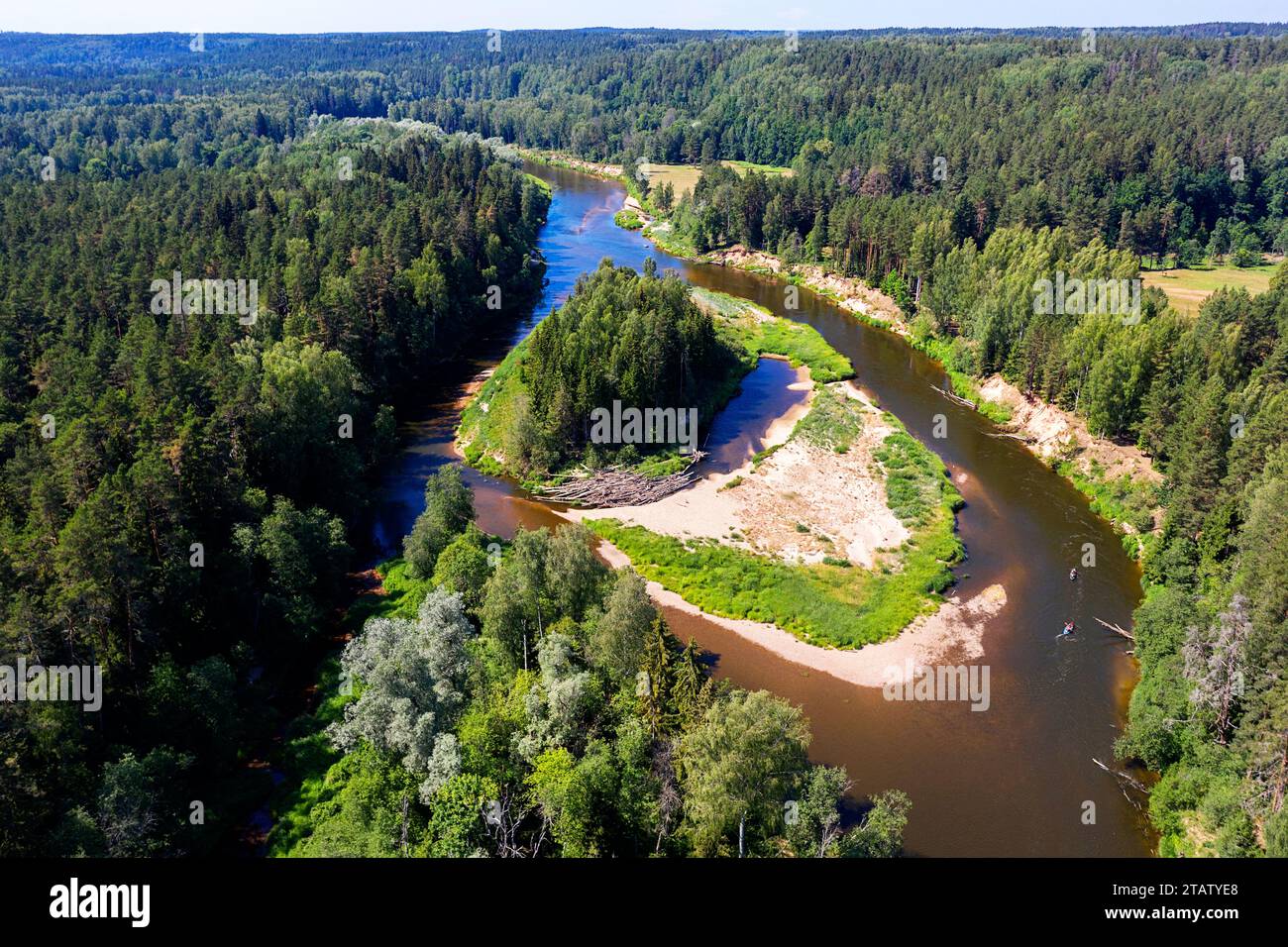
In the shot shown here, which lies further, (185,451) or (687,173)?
(687,173)

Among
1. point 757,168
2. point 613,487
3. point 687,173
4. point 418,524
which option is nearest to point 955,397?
point 613,487

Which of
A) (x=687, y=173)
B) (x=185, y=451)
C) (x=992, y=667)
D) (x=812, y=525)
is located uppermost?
(x=687, y=173)

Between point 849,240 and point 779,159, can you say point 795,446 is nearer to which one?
point 849,240

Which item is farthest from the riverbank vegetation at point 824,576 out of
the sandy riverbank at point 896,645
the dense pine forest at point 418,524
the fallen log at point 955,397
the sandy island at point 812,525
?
the fallen log at point 955,397

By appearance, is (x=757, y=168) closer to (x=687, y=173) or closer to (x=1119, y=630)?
(x=687, y=173)

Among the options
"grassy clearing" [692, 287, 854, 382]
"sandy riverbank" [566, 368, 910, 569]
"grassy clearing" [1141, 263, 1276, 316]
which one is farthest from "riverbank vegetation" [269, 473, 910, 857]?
"grassy clearing" [1141, 263, 1276, 316]

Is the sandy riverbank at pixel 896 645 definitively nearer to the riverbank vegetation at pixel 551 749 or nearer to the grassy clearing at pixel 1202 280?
the riverbank vegetation at pixel 551 749
